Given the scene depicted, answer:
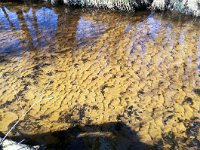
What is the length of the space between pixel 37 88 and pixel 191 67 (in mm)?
3764

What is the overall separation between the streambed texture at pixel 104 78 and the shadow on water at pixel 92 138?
→ 0.02 metres

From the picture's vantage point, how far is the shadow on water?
4.69 metres

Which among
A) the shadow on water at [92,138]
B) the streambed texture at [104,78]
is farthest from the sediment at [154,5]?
the shadow on water at [92,138]

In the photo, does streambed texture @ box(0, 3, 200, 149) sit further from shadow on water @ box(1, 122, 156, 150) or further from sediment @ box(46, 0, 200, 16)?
sediment @ box(46, 0, 200, 16)

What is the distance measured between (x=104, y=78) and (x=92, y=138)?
2008mm

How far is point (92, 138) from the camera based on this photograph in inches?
191

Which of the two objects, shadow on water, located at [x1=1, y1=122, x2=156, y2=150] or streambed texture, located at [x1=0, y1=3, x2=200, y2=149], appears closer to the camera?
shadow on water, located at [x1=1, y1=122, x2=156, y2=150]

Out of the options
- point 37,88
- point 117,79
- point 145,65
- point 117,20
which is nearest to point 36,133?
point 37,88

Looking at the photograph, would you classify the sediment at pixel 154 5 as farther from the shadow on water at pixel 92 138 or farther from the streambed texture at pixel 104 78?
the shadow on water at pixel 92 138

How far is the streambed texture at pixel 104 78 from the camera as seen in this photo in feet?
16.6

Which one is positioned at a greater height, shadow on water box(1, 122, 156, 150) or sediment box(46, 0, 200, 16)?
sediment box(46, 0, 200, 16)

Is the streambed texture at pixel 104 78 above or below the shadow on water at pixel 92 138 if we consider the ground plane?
above

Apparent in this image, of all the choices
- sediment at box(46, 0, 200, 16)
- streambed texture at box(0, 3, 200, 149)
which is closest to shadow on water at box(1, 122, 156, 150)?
streambed texture at box(0, 3, 200, 149)

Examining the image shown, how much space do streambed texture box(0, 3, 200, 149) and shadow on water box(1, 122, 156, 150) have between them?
18 mm
